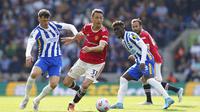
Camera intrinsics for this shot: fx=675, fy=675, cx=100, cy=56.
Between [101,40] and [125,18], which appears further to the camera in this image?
[125,18]

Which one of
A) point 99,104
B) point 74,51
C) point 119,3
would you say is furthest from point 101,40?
point 119,3

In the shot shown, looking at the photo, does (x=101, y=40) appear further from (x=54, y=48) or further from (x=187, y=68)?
(x=187, y=68)

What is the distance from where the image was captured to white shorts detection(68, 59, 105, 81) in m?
16.6

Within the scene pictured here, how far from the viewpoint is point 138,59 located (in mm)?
17609

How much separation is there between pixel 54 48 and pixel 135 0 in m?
16.7

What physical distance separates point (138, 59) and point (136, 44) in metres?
0.55

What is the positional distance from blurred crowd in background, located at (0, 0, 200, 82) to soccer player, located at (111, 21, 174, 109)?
12.0 m

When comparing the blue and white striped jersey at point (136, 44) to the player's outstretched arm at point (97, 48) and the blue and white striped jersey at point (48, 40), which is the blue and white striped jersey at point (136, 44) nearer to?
the player's outstretched arm at point (97, 48)

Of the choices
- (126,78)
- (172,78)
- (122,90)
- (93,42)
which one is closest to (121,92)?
(122,90)

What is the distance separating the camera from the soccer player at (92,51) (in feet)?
53.9

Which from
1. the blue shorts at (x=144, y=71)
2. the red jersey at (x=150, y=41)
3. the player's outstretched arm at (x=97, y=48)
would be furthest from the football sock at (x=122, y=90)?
the player's outstretched arm at (x=97, y=48)

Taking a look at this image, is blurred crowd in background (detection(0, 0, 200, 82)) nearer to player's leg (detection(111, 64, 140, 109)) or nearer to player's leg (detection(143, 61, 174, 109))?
player's leg (detection(111, 64, 140, 109))

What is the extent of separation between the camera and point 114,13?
3200cm

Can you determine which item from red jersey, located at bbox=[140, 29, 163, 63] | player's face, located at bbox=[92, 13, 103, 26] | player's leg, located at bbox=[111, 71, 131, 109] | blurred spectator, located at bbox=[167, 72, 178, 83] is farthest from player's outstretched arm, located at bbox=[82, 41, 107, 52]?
blurred spectator, located at bbox=[167, 72, 178, 83]
